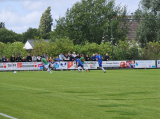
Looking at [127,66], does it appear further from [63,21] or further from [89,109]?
[89,109]

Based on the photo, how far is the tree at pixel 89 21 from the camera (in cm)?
6159

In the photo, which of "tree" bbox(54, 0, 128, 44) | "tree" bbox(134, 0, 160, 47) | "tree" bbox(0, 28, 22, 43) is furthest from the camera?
"tree" bbox(0, 28, 22, 43)

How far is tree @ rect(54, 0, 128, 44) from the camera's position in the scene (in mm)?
61594

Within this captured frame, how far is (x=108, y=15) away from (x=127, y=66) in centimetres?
2538

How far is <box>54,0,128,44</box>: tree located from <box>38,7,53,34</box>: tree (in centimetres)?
6392

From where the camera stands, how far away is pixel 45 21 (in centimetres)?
12875

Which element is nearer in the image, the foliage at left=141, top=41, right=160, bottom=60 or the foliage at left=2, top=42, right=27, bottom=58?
the foliage at left=141, top=41, right=160, bottom=60

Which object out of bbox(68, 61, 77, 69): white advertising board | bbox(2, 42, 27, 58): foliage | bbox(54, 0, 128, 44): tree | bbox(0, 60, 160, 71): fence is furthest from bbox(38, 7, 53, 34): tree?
bbox(68, 61, 77, 69): white advertising board

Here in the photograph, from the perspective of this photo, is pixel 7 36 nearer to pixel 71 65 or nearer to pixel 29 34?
pixel 29 34

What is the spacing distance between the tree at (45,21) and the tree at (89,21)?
2517 inches

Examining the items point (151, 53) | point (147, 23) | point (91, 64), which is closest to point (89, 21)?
point (147, 23)

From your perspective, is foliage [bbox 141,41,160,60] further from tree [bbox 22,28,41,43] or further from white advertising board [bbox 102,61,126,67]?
tree [bbox 22,28,41,43]

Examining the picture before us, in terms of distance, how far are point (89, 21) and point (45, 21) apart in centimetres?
6829

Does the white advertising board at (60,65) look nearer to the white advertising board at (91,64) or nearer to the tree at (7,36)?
the white advertising board at (91,64)
